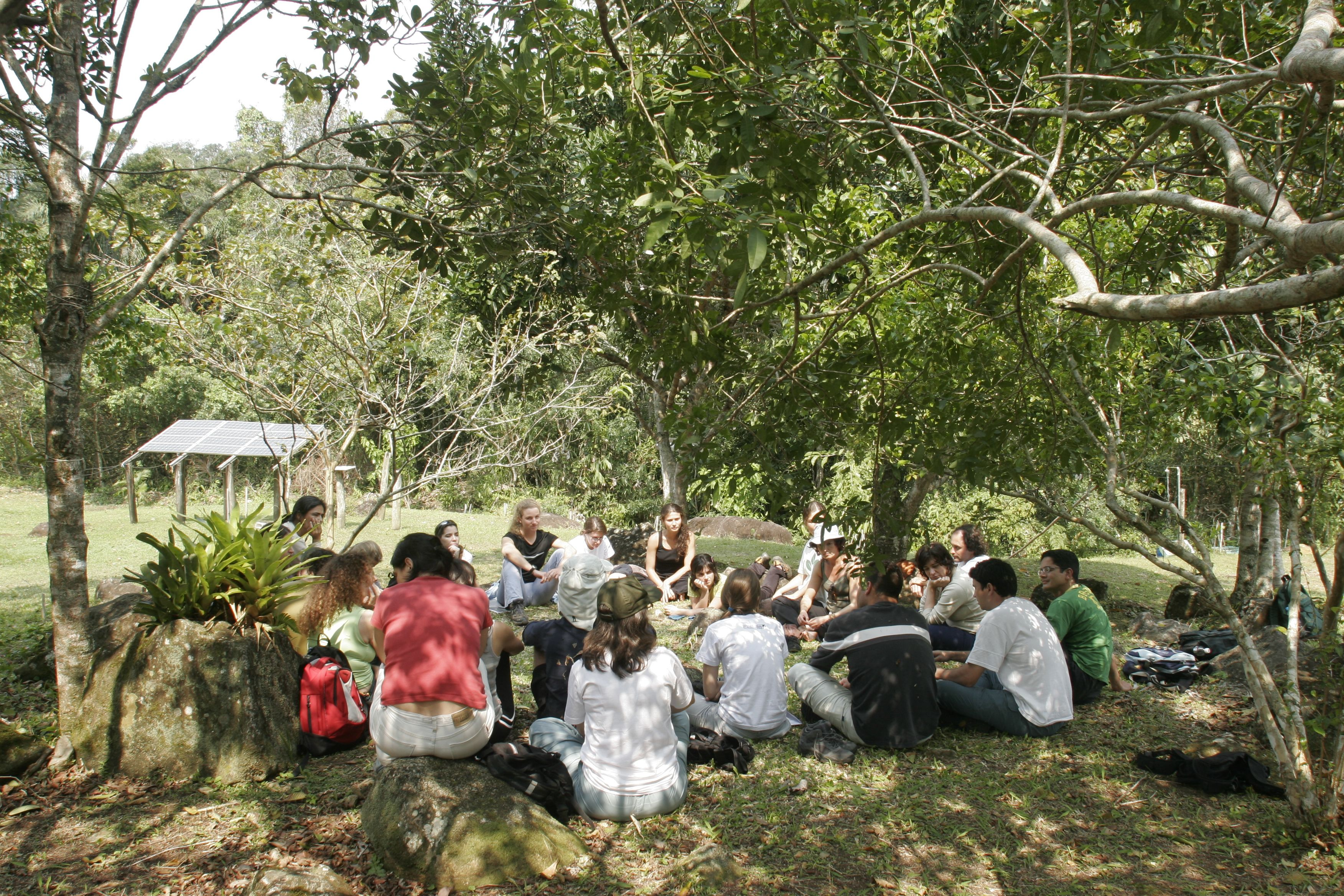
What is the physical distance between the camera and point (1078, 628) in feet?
17.4

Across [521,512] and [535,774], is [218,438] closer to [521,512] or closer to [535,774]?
[521,512]

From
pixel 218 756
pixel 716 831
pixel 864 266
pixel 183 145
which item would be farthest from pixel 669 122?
pixel 183 145

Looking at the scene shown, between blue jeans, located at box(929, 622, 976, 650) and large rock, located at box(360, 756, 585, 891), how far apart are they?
11.6 feet

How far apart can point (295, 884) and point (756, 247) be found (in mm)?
2594

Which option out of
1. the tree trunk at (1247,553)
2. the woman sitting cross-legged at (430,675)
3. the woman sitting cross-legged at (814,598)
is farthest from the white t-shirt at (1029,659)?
the tree trunk at (1247,553)

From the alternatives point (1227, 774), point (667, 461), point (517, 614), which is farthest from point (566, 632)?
point (667, 461)

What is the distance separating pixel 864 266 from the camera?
11.9 ft

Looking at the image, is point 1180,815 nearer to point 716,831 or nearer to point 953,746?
point 953,746

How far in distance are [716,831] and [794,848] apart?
356mm

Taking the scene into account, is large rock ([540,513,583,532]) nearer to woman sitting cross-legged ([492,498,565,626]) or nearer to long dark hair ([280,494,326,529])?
woman sitting cross-legged ([492,498,565,626])

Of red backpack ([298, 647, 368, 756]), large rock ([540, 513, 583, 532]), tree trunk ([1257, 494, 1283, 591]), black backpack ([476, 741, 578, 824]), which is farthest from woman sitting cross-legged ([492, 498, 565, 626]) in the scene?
large rock ([540, 513, 583, 532])

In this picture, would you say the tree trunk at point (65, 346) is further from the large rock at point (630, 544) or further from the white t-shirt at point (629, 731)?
the large rock at point (630, 544)

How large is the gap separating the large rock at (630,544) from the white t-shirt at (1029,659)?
6407 mm

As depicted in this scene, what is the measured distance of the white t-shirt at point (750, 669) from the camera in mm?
4781
